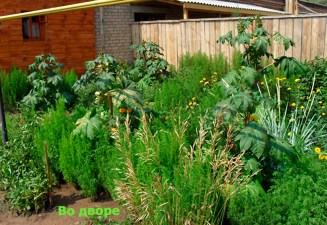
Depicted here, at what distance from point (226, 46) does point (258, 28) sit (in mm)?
5483

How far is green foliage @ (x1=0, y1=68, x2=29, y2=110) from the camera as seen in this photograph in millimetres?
7125

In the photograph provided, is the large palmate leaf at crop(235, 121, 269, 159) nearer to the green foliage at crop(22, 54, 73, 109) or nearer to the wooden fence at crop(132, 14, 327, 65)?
the green foliage at crop(22, 54, 73, 109)

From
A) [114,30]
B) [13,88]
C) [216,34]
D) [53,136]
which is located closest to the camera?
[53,136]

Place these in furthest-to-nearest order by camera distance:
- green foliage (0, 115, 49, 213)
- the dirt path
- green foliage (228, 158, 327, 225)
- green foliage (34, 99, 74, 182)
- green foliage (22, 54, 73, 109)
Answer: green foliage (22, 54, 73, 109)
green foliage (34, 99, 74, 182)
green foliage (0, 115, 49, 213)
the dirt path
green foliage (228, 158, 327, 225)

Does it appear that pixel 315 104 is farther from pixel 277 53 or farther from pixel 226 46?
pixel 226 46

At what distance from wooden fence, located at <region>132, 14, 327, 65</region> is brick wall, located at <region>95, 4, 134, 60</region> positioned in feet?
1.07

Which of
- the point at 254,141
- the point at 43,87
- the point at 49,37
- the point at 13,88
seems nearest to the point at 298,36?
the point at 43,87

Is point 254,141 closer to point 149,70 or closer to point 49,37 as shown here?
point 149,70

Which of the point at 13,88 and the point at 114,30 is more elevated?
the point at 114,30

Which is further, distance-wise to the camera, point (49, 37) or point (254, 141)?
point (49, 37)

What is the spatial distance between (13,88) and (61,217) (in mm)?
4837

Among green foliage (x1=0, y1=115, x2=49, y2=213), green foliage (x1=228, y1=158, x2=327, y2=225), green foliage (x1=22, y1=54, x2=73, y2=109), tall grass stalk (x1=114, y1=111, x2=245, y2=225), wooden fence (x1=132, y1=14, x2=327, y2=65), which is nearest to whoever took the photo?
tall grass stalk (x1=114, y1=111, x2=245, y2=225)

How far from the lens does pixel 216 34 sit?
360 inches

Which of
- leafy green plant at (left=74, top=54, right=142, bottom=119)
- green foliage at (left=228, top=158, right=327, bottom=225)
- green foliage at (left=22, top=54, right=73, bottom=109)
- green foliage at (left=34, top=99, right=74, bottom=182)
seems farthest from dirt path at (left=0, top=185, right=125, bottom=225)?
green foliage at (left=22, top=54, right=73, bottom=109)
